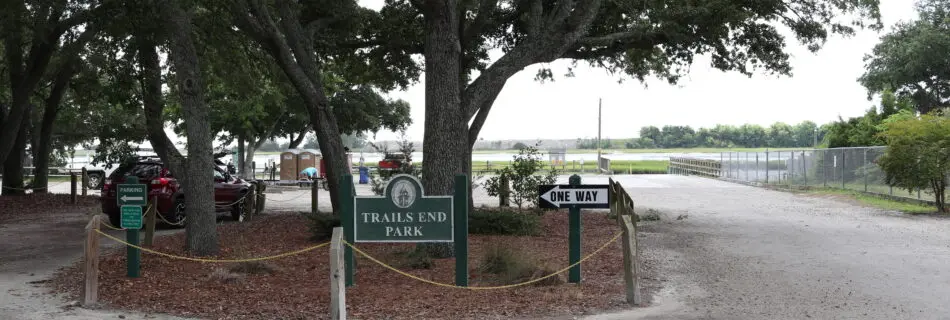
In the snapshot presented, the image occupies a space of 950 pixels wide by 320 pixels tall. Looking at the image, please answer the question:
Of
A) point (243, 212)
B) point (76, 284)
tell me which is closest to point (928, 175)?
point (243, 212)

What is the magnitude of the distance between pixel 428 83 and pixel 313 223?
4106 mm

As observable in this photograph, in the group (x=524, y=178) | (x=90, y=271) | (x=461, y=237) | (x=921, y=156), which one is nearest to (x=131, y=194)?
(x=90, y=271)


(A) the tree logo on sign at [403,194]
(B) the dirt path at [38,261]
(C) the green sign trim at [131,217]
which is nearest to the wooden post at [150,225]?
(B) the dirt path at [38,261]

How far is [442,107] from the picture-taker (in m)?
12.4

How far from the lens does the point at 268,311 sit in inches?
342

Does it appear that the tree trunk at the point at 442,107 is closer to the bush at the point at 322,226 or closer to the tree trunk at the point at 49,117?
the bush at the point at 322,226

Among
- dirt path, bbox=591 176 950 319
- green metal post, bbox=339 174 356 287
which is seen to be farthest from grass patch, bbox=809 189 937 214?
green metal post, bbox=339 174 356 287

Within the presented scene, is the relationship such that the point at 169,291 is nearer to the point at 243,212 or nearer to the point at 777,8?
the point at 243,212

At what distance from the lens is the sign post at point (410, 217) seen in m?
9.88

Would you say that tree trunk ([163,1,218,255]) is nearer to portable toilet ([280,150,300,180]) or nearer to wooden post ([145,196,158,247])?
wooden post ([145,196,158,247])

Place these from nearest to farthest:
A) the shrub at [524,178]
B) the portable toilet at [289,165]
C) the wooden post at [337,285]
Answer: the wooden post at [337,285] → the shrub at [524,178] → the portable toilet at [289,165]

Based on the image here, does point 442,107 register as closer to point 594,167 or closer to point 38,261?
point 38,261

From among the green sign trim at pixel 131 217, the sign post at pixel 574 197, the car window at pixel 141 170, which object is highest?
the car window at pixel 141 170

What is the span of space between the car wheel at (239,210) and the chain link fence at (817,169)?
57.1 feet
